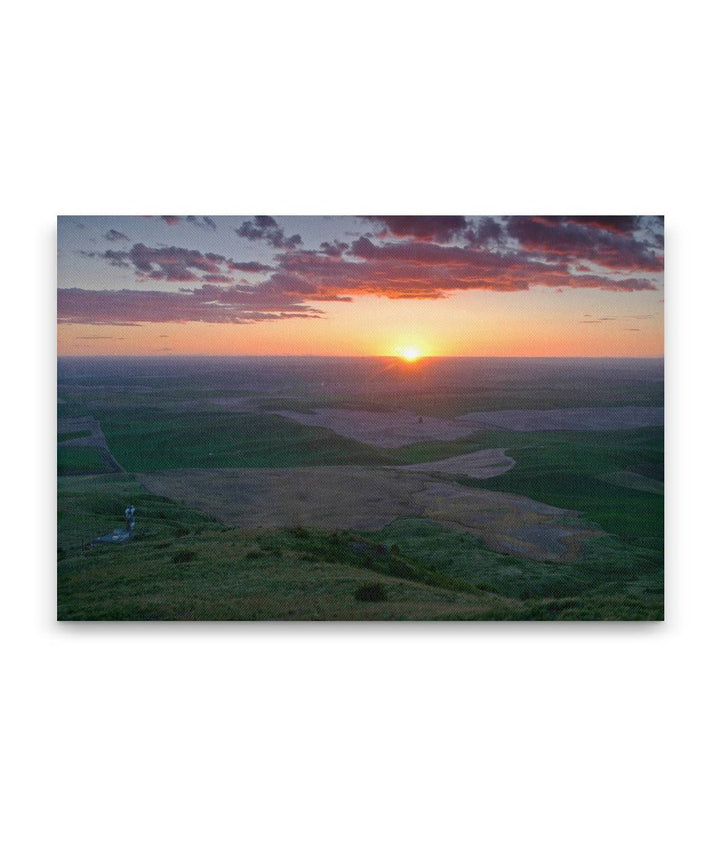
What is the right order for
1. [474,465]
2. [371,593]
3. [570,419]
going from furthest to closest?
[474,465] → [570,419] → [371,593]

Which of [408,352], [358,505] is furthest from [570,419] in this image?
Result: [358,505]

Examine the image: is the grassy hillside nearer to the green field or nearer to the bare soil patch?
the green field

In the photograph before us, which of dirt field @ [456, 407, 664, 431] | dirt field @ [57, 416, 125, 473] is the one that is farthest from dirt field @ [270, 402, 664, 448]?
dirt field @ [57, 416, 125, 473]

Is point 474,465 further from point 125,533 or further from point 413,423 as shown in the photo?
point 125,533

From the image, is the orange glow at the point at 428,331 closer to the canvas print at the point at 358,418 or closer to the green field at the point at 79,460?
the canvas print at the point at 358,418

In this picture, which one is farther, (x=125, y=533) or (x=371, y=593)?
(x=125, y=533)
